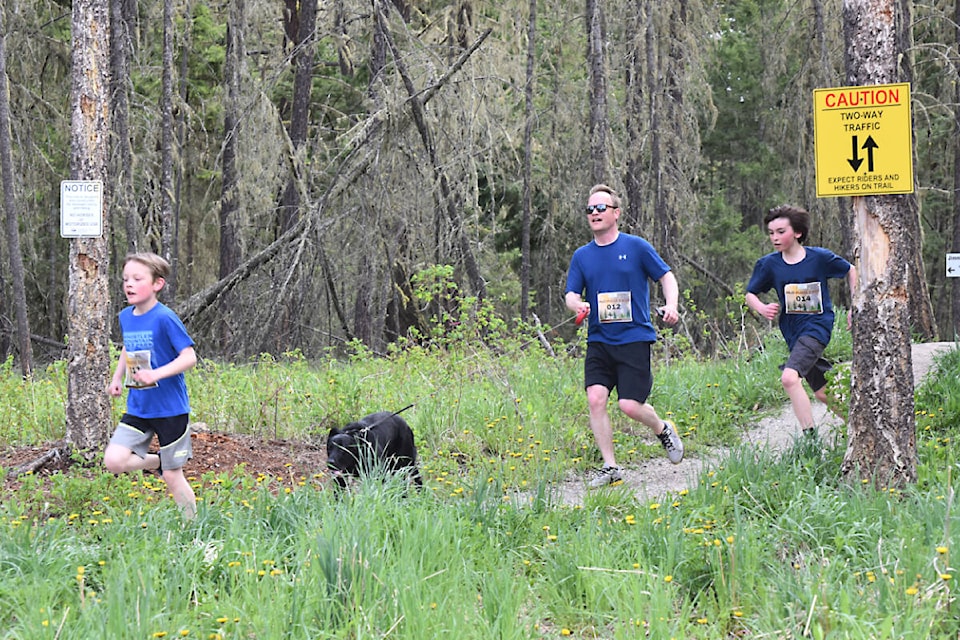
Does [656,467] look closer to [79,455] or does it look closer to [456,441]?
[456,441]

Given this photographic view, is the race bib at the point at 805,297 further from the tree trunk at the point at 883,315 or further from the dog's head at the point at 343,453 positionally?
the dog's head at the point at 343,453

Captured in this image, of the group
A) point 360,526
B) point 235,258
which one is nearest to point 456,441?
point 360,526

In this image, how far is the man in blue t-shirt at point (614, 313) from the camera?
258 inches

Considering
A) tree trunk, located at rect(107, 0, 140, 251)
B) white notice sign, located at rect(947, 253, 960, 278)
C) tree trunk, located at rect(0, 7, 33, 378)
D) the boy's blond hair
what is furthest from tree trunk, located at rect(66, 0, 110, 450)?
white notice sign, located at rect(947, 253, 960, 278)

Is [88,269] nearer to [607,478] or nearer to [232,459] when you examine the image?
[232,459]

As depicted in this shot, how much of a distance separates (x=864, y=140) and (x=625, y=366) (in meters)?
2.11

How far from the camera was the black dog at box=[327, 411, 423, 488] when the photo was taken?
5.64m

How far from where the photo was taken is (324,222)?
1080 cm

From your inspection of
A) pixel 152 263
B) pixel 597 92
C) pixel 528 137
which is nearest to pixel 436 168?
pixel 597 92

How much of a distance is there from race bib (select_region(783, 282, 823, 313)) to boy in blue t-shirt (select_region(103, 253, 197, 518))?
4108 mm

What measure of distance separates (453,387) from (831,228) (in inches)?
586

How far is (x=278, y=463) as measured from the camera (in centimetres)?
740

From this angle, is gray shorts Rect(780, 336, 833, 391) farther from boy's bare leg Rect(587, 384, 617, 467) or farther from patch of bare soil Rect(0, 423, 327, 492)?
patch of bare soil Rect(0, 423, 327, 492)

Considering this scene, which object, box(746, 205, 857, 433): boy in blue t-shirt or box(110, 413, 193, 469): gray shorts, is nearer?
box(110, 413, 193, 469): gray shorts
